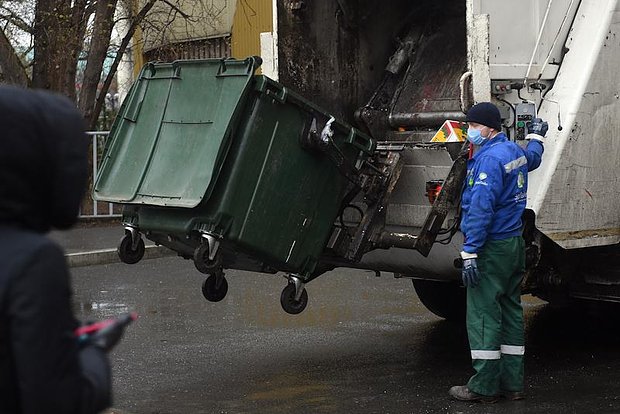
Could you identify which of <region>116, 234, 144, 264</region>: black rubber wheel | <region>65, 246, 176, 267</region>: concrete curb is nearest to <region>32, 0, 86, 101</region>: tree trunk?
<region>65, 246, 176, 267</region>: concrete curb

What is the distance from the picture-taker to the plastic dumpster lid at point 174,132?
5.54m

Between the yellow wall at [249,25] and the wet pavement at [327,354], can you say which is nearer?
the wet pavement at [327,354]

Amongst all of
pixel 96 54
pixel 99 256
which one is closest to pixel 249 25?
pixel 96 54

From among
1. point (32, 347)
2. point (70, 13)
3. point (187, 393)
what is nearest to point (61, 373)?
point (32, 347)

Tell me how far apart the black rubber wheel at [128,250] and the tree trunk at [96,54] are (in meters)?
7.91

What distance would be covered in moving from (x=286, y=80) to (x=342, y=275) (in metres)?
3.53

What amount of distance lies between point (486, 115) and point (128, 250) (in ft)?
Result: 6.53

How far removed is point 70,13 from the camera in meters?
13.9

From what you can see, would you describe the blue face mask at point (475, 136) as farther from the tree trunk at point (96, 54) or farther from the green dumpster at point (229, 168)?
the tree trunk at point (96, 54)

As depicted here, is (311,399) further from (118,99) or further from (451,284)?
(118,99)

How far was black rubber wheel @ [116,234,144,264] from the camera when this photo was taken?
6.05m

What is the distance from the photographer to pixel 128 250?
20.0 ft

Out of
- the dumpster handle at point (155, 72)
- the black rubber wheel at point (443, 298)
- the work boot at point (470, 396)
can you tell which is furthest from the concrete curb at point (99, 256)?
the work boot at point (470, 396)

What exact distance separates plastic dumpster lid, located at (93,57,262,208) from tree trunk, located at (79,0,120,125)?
767 centimetres
